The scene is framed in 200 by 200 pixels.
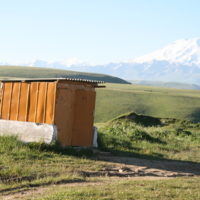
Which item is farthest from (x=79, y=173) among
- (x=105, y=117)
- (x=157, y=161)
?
(x=105, y=117)

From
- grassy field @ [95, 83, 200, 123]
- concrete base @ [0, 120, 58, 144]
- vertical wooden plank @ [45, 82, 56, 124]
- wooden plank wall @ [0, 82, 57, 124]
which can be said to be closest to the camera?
concrete base @ [0, 120, 58, 144]

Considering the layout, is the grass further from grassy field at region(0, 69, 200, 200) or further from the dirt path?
the dirt path

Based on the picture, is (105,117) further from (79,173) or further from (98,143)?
(79,173)

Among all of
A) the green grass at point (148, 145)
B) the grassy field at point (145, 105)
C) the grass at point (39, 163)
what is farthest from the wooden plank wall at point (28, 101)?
the grassy field at point (145, 105)

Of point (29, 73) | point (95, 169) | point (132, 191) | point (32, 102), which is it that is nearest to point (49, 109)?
point (32, 102)

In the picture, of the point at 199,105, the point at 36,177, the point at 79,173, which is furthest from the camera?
the point at 199,105

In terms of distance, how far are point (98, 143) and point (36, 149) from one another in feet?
11.9

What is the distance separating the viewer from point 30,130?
12867 mm

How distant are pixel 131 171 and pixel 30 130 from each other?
13.6ft

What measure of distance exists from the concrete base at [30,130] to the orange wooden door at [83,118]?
1268 millimetres

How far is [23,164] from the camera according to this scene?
9828mm

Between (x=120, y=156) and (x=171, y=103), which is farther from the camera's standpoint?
(x=171, y=103)

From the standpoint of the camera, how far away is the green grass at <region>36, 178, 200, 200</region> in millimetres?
7133

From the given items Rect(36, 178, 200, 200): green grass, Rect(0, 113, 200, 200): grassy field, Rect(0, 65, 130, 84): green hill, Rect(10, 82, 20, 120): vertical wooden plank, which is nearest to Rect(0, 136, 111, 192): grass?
Rect(0, 113, 200, 200): grassy field
